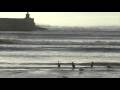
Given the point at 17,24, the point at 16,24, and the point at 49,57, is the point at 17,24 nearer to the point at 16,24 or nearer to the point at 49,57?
the point at 16,24

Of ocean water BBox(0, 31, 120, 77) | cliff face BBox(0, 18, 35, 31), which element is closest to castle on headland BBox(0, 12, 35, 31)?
cliff face BBox(0, 18, 35, 31)

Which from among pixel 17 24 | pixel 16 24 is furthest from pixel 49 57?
pixel 17 24

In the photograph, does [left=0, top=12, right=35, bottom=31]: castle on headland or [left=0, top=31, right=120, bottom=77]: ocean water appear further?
[left=0, top=12, right=35, bottom=31]: castle on headland

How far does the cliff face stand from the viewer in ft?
325

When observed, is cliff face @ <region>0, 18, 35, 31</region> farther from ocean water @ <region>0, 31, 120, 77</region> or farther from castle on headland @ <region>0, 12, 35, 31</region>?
ocean water @ <region>0, 31, 120, 77</region>

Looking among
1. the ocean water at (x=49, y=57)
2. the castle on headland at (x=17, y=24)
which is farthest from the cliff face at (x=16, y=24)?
the ocean water at (x=49, y=57)

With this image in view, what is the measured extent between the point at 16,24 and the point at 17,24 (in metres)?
0.36

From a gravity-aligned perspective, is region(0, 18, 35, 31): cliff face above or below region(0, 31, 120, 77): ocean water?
above

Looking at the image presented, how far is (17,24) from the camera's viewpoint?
103250mm

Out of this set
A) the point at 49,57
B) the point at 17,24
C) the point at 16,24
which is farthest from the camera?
the point at 17,24
